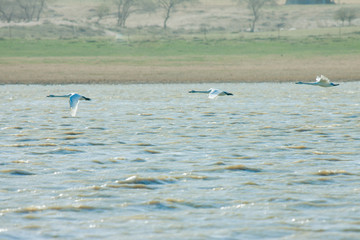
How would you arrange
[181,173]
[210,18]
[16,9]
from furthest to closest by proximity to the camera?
[210,18] < [16,9] < [181,173]

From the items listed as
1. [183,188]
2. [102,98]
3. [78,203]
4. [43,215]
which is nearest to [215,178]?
[183,188]

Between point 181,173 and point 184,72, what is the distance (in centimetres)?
2550

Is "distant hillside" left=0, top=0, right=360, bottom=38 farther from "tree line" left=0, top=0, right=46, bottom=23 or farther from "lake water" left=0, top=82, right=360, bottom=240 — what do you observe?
"lake water" left=0, top=82, right=360, bottom=240

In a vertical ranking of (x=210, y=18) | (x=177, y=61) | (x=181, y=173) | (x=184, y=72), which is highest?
(x=210, y=18)

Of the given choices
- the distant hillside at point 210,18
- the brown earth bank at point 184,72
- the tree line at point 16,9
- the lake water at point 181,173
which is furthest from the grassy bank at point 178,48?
the tree line at point 16,9

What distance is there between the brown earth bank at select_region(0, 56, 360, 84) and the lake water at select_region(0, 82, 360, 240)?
1188 centimetres

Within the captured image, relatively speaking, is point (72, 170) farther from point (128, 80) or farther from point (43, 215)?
point (128, 80)

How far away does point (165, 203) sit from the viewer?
362 inches

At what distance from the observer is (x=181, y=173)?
11.2m

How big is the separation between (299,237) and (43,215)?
3.16 m

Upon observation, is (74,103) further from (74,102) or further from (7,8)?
(7,8)

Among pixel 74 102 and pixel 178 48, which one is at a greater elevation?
pixel 178 48

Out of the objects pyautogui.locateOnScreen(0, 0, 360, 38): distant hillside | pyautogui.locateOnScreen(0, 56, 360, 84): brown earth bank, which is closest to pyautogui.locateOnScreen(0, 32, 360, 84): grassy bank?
Result: pyautogui.locateOnScreen(0, 56, 360, 84): brown earth bank

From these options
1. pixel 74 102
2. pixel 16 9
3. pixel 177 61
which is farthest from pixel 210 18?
pixel 74 102
